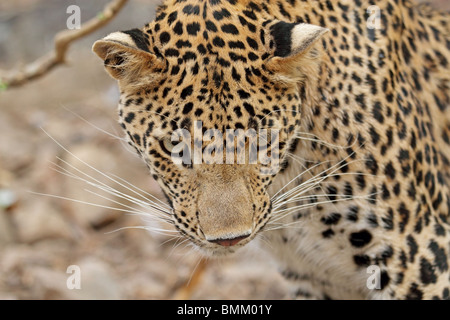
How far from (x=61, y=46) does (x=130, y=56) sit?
298 cm

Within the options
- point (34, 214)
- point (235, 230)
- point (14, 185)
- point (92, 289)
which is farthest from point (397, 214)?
point (14, 185)

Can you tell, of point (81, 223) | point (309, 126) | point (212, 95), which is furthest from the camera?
point (81, 223)

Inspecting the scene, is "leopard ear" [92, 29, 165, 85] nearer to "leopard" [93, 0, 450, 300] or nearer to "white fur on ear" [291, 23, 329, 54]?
"leopard" [93, 0, 450, 300]

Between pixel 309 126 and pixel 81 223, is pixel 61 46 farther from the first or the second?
pixel 81 223

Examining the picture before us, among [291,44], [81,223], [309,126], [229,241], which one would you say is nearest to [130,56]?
[291,44]

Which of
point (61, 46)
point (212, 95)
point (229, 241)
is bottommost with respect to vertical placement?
point (229, 241)

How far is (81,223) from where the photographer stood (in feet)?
35.3

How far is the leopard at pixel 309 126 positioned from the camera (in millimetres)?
4734

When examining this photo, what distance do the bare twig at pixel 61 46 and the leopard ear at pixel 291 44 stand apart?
9.05 feet

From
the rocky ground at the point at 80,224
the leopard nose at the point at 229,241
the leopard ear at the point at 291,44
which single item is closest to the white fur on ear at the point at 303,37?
the leopard ear at the point at 291,44

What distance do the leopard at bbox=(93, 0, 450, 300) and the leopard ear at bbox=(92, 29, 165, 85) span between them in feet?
0.03

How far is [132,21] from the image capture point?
1454 centimetres

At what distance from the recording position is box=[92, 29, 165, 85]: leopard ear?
466cm

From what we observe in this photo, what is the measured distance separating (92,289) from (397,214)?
4360mm
